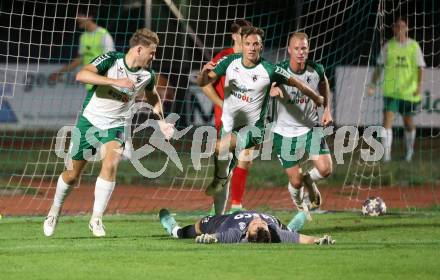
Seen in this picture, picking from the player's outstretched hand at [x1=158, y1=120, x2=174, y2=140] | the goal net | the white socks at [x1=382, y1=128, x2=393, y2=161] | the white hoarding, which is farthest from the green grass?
the white hoarding

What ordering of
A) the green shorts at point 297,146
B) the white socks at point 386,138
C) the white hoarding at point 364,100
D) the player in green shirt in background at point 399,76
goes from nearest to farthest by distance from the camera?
the green shorts at point 297,146, the white socks at point 386,138, the player in green shirt in background at point 399,76, the white hoarding at point 364,100

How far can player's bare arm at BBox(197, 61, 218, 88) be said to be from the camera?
35.1 feet

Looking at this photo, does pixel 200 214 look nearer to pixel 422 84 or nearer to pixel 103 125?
pixel 103 125

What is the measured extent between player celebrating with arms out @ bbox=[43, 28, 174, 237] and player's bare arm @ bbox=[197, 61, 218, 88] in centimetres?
62

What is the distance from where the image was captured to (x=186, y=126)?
1709cm

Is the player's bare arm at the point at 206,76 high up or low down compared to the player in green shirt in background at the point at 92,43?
down

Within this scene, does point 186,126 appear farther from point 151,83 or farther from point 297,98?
point 151,83

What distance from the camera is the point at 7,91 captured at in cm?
1847

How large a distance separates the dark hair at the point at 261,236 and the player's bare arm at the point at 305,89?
83.3 inches

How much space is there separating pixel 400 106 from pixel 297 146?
5234mm

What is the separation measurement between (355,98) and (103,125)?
26.2 feet

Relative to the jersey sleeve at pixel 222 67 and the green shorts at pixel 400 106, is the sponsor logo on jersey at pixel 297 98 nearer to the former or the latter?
the jersey sleeve at pixel 222 67

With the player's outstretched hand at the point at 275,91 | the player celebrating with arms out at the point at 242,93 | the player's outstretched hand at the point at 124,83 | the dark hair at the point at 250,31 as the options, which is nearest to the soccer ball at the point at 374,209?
the player's outstretched hand at the point at 275,91

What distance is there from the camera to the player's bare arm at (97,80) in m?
9.46
